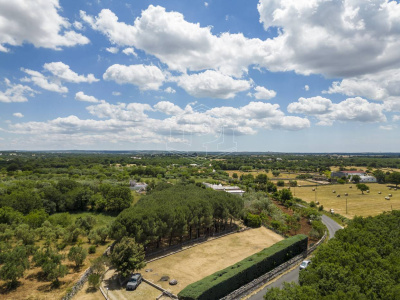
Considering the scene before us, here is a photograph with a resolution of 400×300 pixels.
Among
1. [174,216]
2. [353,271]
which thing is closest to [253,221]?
[174,216]

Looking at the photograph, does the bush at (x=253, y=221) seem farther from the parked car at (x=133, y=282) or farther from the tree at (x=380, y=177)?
the tree at (x=380, y=177)

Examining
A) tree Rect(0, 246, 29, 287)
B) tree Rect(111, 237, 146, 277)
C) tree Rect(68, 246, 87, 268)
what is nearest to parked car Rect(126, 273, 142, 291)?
tree Rect(111, 237, 146, 277)

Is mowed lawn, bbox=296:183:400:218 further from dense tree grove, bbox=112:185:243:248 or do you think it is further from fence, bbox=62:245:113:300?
fence, bbox=62:245:113:300

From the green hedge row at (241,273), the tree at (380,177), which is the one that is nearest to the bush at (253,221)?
the green hedge row at (241,273)

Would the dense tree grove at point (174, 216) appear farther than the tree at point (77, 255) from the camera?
Yes

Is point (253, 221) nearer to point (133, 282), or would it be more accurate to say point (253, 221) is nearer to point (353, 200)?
point (133, 282)

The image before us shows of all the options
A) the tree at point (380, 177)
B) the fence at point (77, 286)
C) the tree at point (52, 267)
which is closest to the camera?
the fence at point (77, 286)
